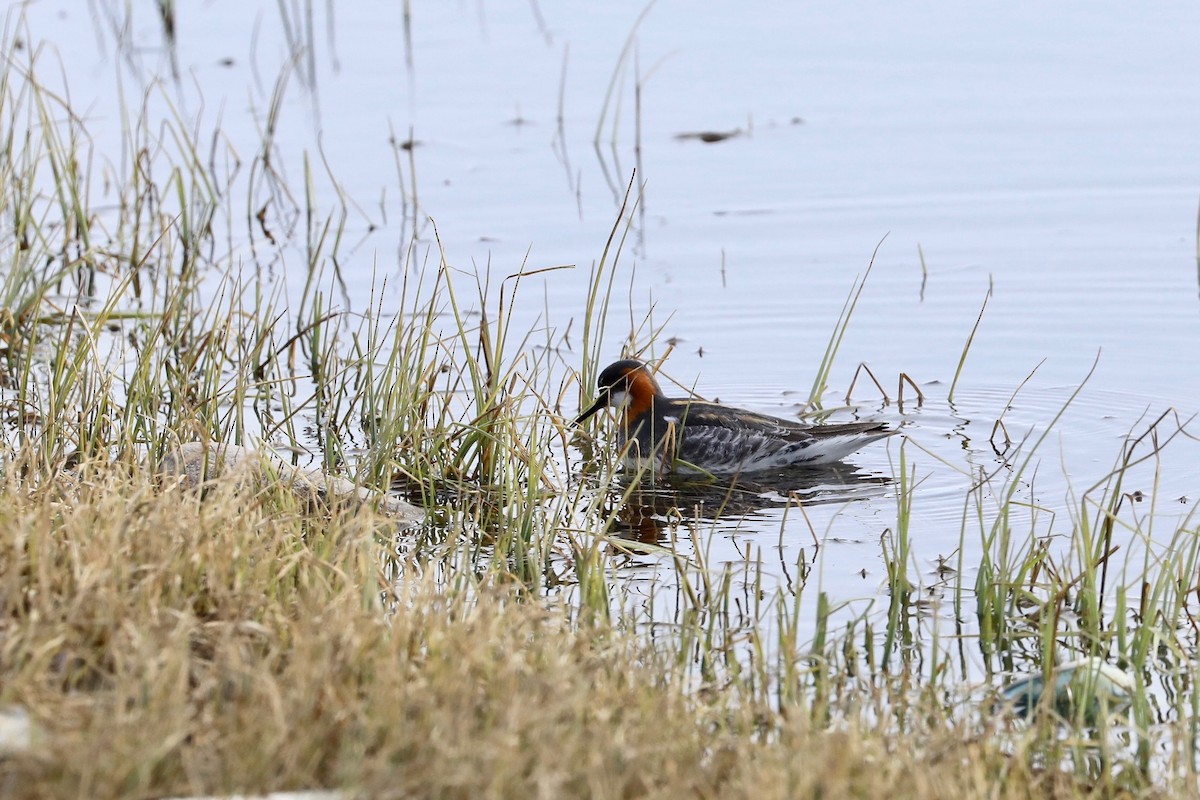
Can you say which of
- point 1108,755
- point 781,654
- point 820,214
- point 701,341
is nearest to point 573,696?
point 781,654

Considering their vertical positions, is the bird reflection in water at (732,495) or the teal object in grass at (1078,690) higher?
the bird reflection in water at (732,495)

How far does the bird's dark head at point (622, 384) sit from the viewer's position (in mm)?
7477

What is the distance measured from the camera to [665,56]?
505 inches

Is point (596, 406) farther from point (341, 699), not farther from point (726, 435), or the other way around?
point (341, 699)

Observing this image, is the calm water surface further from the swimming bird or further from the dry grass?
the dry grass

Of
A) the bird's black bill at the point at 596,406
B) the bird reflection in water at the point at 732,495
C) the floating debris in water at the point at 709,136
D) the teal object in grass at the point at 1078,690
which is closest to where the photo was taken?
the teal object in grass at the point at 1078,690

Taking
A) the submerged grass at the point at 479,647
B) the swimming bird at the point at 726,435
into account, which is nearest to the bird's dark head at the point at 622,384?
the swimming bird at the point at 726,435

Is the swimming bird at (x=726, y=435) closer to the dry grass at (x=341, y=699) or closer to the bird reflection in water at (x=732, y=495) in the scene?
the bird reflection in water at (x=732, y=495)

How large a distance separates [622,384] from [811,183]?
3.84m

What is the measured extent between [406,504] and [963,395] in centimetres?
300

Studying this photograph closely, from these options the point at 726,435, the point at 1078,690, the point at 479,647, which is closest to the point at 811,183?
the point at 726,435

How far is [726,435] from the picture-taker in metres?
7.62

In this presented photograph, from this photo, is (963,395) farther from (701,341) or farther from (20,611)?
(20,611)

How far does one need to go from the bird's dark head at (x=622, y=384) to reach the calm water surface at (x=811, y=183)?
1.32ft
